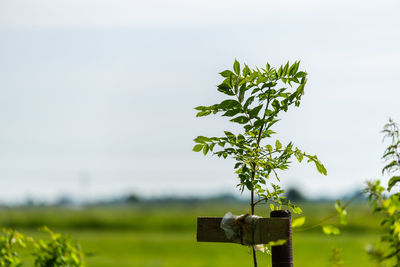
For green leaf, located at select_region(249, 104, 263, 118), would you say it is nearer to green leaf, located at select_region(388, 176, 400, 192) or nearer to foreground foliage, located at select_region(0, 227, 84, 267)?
green leaf, located at select_region(388, 176, 400, 192)

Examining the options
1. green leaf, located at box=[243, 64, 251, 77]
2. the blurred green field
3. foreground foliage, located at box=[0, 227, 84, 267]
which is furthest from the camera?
the blurred green field

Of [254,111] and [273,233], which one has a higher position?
[254,111]

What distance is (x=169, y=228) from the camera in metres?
40.8

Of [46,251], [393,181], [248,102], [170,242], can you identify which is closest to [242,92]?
[248,102]

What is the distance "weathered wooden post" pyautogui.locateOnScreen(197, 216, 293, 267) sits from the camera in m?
1.99

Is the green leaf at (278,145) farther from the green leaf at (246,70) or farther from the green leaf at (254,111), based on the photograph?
A: the green leaf at (246,70)

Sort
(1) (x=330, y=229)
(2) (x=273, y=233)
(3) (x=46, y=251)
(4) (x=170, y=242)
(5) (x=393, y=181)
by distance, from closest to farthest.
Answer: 1. (1) (x=330, y=229)
2. (2) (x=273, y=233)
3. (5) (x=393, y=181)
4. (3) (x=46, y=251)
5. (4) (x=170, y=242)

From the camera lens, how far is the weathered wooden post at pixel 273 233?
199cm

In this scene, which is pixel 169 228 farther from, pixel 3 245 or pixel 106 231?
pixel 3 245

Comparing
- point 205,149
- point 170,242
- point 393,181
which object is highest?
point 205,149

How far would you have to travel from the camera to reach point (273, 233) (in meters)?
2.01

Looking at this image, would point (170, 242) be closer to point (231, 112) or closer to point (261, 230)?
point (231, 112)

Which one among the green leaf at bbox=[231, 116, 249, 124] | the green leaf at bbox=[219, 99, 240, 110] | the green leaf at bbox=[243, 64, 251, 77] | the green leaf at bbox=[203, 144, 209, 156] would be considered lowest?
the green leaf at bbox=[203, 144, 209, 156]

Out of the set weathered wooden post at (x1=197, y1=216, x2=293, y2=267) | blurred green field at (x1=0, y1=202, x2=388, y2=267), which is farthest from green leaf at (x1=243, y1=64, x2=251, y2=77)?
blurred green field at (x1=0, y1=202, x2=388, y2=267)
